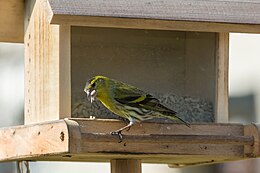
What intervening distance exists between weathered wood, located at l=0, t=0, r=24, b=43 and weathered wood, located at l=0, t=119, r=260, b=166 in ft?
3.07

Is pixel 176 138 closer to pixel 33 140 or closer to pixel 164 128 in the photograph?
pixel 164 128

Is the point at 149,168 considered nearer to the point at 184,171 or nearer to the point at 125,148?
the point at 184,171

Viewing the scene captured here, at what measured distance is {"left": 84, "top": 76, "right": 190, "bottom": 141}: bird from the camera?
6520mm

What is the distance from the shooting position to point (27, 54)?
23.6 ft

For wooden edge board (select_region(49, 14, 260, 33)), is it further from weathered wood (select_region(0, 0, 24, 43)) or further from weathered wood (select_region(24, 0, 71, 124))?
weathered wood (select_region(0, 0, 24, 43))

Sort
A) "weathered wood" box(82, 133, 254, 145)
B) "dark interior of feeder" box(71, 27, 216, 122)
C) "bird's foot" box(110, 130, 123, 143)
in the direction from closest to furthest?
"weathered wood" box(82, 133, 254, 145) → "bird's foot" box(110, 130, 123, 143) → "dark interior of feeder" box(71, 27, 216, 122)

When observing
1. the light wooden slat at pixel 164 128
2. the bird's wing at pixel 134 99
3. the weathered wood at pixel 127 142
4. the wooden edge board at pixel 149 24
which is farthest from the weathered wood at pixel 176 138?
the wooden edge board at pixel 149 24

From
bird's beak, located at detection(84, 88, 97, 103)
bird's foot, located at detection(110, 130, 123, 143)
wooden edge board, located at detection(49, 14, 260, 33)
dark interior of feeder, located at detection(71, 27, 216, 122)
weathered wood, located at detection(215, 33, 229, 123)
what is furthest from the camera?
weathered wood, located at detection(215, 33, 229, 123)

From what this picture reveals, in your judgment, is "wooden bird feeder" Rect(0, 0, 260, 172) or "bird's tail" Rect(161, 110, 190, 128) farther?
"bird's tail" Rect(161, 110, 190, 128)

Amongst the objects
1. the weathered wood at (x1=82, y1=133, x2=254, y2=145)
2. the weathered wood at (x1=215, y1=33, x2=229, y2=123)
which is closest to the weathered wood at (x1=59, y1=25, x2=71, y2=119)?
the weathered wood at (x1=82, y1=133, x2=254, y2=145)

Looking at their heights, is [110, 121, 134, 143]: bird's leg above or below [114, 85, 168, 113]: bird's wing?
below

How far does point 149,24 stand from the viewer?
6.55 m

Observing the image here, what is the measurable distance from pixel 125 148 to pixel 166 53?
2.75ft

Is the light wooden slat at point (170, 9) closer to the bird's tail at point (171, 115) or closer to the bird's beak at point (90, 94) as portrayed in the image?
the bird's beak at point (90, 94)
